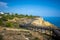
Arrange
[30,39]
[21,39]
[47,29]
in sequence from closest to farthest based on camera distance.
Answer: [21,39]
[30,39]
[47,29]

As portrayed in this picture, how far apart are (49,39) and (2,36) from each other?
11.1ft

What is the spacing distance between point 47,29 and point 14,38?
5.68 metres

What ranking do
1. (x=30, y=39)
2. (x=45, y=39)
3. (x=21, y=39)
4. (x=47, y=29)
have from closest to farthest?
1. (x=21, y=39)
2. (x=30, y=39)
3. (x=45, y=39)
4. (x=47, y=29)

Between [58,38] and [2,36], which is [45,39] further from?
[2,36]

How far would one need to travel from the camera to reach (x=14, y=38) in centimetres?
891

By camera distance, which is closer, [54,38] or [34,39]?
[34,39]

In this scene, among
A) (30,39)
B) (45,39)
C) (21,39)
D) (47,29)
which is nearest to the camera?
(21,39)

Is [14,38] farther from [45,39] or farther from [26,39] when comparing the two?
[45,39]

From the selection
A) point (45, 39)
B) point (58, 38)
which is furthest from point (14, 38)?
point (58, 38)

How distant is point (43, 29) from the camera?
14148 millimetres

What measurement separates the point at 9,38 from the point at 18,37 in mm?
539

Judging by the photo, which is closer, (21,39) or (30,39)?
(21,39)

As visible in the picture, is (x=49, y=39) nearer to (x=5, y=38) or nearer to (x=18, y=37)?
(x=18, y=37)

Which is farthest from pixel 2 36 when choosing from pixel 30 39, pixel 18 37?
pixel 30 39
